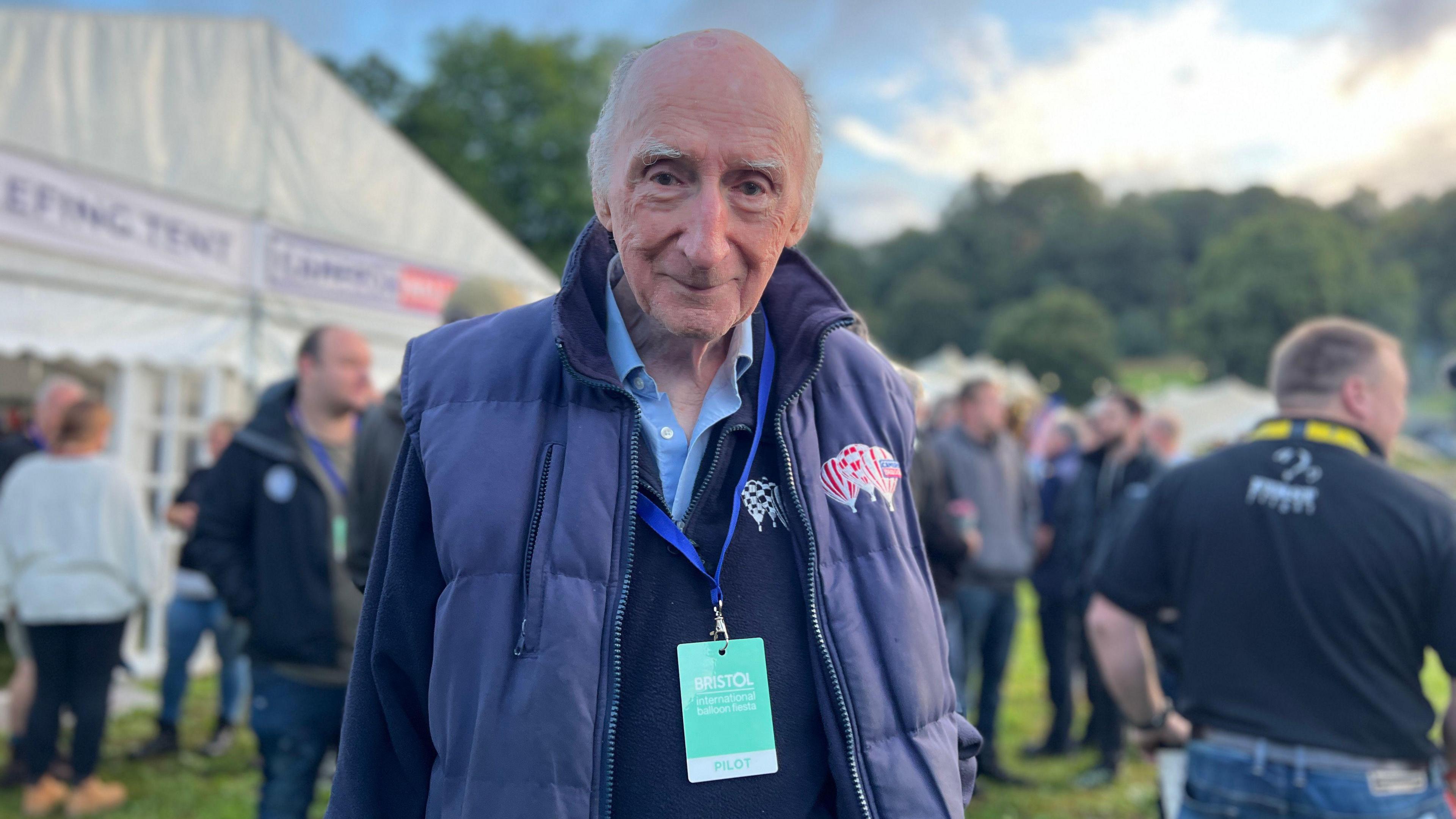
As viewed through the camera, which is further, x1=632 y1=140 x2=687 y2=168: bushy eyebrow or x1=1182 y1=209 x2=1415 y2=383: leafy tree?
x1=1182 y1=209 x2=1415 y2=383: leafy tree

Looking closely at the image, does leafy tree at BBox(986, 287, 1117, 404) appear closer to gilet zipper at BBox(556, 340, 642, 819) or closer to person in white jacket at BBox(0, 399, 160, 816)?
person in white jacket at BBox(0, 399, 160, 816)

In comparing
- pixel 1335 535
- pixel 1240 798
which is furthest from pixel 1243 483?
pixel 1240 798

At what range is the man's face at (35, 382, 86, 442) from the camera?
17.0 ft

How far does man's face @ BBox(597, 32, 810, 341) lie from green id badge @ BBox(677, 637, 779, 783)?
433mm

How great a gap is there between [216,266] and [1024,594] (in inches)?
472

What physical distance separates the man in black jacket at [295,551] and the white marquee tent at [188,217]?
11.8ft

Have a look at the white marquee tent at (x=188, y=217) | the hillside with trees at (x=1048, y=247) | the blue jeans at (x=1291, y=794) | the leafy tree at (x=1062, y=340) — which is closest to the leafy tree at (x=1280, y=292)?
the hillside with trees at (x=1048, y=247)

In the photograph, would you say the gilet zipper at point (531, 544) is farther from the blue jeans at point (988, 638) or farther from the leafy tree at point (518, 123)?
the leafy tree at point (518, 123)

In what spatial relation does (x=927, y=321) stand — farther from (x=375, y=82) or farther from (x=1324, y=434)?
(x=1324, y=434)

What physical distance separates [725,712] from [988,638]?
537cm

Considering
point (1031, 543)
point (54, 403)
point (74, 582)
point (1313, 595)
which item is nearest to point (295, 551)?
point (74, 582)

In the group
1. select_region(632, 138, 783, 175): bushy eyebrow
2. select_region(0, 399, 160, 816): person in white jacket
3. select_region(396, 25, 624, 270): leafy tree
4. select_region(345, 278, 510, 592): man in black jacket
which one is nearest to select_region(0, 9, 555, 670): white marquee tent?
select_region(0, 399, 160, 816): person in white jacket

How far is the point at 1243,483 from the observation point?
2.74 metres

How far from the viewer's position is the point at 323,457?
3.67 m
